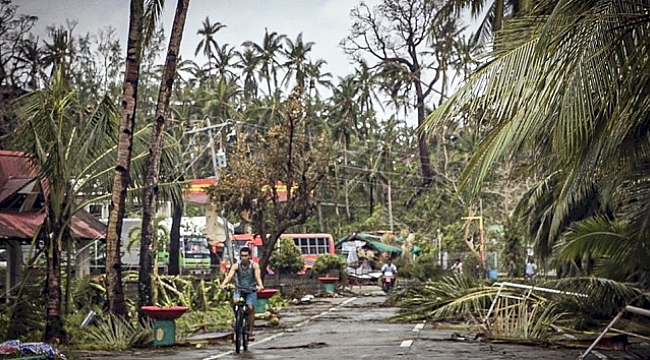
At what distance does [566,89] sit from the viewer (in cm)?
1034

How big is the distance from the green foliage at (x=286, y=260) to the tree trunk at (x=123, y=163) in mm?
20969

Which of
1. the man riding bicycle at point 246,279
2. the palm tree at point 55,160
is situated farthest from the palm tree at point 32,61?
the man riding bicycle at point 246,279

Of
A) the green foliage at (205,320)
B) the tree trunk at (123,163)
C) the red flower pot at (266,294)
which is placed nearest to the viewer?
the tree trunk at (123,163)

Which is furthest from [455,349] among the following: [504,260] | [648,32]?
[504,260]

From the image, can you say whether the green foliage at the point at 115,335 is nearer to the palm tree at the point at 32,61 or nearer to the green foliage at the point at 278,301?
the green foliage at the point at 278,301

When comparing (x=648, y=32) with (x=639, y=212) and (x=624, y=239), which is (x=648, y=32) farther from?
(x=624, y=239)

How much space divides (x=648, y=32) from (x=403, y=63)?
49.9 m

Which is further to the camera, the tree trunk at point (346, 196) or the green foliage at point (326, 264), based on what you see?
the tree trunk at point (346, 196)

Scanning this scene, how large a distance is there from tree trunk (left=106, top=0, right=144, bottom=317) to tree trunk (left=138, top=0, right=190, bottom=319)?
3.04 ft

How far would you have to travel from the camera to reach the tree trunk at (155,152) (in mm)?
21266

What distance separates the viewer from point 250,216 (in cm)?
3697

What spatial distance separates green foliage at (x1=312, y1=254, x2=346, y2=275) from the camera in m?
45.2

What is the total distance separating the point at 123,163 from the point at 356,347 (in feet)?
20.2

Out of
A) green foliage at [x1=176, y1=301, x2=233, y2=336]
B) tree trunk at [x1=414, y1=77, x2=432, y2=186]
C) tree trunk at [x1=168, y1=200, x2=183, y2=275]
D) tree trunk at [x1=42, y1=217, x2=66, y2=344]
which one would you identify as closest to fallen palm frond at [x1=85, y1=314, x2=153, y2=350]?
tree trunk at [x1=42, y1=217, x2=66, y2=344]
